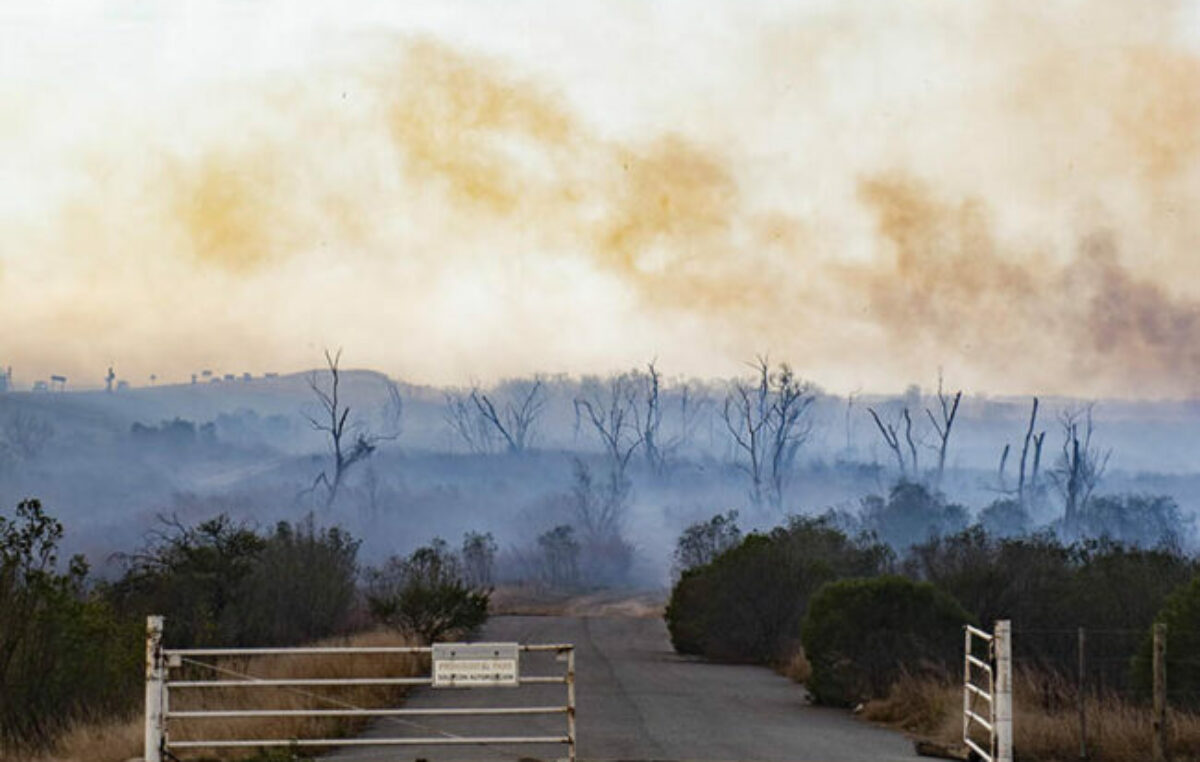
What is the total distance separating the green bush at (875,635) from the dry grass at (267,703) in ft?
26.1

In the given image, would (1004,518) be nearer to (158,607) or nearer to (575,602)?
(575,602)

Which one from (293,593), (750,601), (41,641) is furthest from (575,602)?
(41,641)

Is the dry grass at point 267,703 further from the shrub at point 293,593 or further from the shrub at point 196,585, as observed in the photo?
the shrub at point 293,593

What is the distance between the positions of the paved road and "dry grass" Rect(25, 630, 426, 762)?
817 mm

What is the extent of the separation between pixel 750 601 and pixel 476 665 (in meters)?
29.6

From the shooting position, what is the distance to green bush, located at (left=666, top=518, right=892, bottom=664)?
43875 mm

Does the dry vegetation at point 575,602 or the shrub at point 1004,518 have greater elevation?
the shrub at point 1004,518

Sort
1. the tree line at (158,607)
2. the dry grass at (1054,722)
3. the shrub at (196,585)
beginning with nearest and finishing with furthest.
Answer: the dry grass at (1054,722), the tree line at (158,607), the shrub at (196,585)

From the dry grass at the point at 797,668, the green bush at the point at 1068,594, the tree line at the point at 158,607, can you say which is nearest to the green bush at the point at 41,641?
the tree line at the point at 158,607

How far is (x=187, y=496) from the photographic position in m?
182

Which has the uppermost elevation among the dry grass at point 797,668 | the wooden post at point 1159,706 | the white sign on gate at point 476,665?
the white sign on gate at point 476,665

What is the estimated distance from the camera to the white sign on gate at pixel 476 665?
15.5m

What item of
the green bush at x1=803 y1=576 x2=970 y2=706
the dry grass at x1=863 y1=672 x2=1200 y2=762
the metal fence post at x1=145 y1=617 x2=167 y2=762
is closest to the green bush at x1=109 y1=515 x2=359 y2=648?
the green bush at x1=803 y1=576 x2=970 y2=706

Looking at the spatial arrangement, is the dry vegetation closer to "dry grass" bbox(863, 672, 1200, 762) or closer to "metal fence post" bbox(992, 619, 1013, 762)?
"dry grass" bbox(863, 672, 1200, 762)
